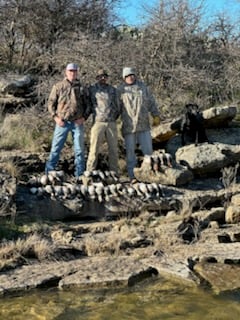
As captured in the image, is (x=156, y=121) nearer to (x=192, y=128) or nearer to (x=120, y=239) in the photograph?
(x=192, y=128)

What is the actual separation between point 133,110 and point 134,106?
77 millimetres

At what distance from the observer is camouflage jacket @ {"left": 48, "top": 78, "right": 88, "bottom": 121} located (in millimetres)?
10680

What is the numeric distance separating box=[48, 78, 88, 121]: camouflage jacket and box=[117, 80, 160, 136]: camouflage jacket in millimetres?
781

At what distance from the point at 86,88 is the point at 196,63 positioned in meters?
5.77

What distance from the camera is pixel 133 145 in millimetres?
11156

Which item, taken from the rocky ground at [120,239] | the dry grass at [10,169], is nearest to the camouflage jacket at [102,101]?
the rocky ground at [120,239]

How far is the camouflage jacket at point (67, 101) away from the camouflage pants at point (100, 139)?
41 cm

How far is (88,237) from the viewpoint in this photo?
8969mm

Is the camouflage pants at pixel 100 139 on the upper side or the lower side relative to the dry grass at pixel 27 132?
lower

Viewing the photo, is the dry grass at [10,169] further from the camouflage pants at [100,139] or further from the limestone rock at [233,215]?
the limestone rock at [233,215]

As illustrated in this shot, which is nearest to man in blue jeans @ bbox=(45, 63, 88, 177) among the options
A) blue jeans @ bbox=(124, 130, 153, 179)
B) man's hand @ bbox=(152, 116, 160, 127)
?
blue jeans @ bbox=(124, 130, 153, 179)

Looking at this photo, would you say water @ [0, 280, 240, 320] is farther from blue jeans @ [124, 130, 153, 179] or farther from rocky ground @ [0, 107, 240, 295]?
blue jeans @ [124, 130, 153, 179]

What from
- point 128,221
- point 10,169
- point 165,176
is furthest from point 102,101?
point 128,221

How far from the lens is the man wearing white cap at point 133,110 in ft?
36.0
